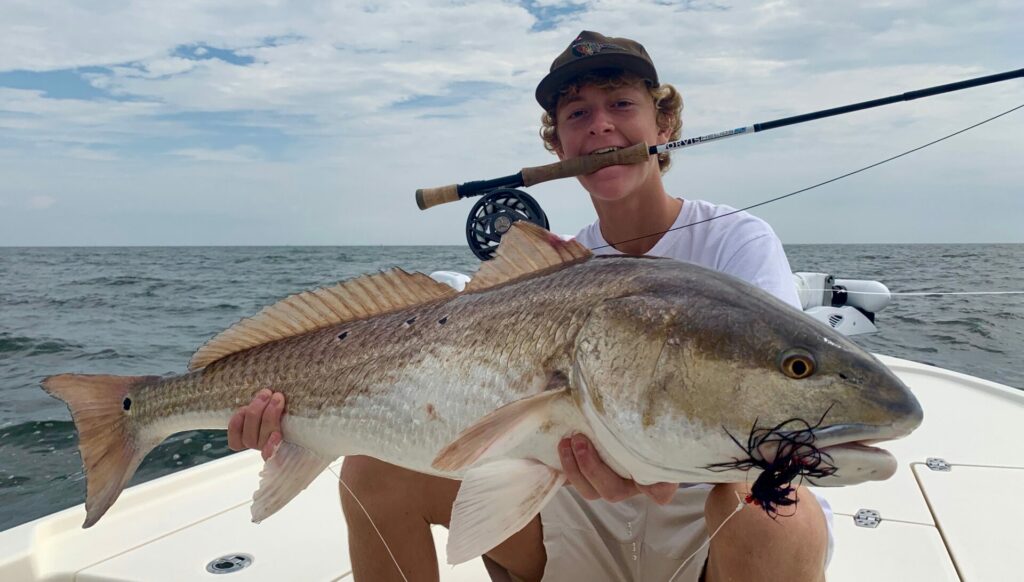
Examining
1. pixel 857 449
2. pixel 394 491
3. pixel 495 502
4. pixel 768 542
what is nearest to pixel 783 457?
pixel 857 449

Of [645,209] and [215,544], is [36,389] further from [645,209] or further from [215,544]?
[645,209]

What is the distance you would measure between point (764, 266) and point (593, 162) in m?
0.85

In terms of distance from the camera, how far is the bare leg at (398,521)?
264 centimetres

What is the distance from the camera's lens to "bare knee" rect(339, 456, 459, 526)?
2646mm

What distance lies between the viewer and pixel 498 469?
189 cm

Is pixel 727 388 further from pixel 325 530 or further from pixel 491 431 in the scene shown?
pixel 325 530

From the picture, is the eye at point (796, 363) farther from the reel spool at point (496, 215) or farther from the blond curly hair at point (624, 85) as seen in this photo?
the reel spool at point (496, 215)

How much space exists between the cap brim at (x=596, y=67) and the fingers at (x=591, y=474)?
1.72 meters

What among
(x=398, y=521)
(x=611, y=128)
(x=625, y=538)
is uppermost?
(x=611, y=128)

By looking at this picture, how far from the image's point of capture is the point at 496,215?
3584 millimetres

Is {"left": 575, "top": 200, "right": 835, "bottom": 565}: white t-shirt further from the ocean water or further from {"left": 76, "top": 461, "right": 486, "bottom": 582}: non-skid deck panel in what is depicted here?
the ocean water

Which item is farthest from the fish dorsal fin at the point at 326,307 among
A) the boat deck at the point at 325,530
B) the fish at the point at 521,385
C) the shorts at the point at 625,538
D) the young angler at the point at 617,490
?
the shorts at the point at 625,538

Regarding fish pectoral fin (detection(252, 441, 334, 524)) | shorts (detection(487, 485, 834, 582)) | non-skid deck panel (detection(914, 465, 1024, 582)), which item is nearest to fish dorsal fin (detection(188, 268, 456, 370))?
fish pectoral fin (detection(252, 441, 334, 524))

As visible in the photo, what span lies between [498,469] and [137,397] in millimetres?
1612
